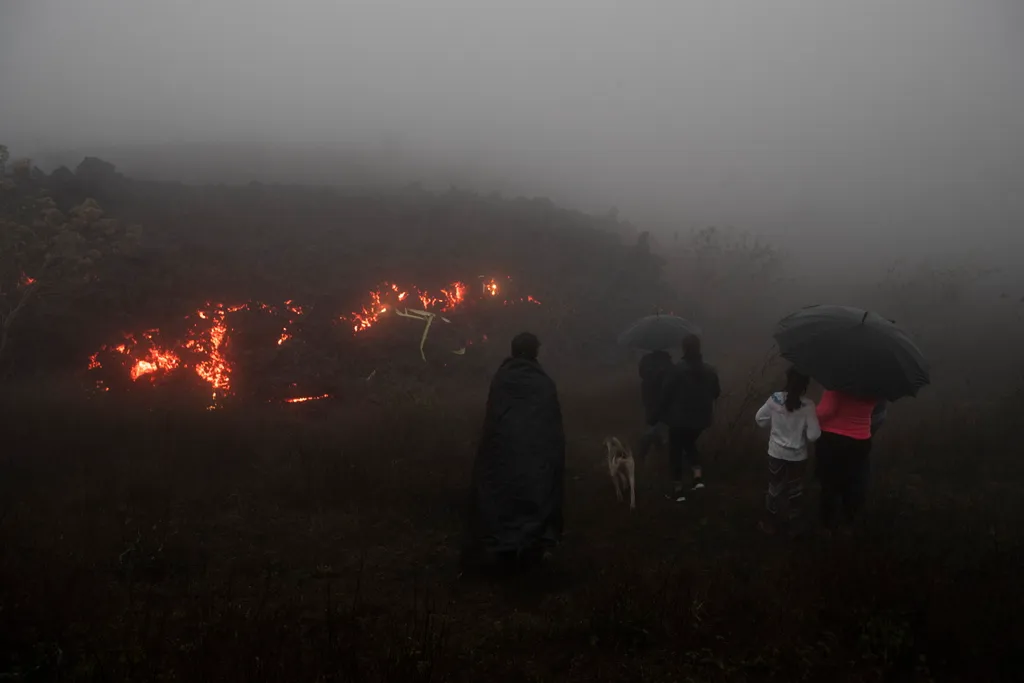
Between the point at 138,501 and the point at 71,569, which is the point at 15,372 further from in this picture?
the point at 71,569

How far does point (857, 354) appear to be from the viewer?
652 cm

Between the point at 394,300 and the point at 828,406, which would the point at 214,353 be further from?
the point at 828,406

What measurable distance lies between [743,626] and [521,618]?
Result: 1982mm

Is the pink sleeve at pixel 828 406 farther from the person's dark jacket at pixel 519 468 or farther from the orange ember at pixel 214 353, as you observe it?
the orange ember at pixel 214 353

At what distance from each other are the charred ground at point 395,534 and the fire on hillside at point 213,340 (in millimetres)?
553

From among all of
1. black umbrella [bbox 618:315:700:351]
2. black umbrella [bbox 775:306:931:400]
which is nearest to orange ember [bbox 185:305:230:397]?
black umbrella [bbox 618:315:700:351]

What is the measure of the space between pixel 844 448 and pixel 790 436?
0.58 meters

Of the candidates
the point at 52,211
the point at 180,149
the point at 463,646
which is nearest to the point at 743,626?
the point at 463,646

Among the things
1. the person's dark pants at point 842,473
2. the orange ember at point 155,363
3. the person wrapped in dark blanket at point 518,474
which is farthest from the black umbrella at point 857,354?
the orange ember at point 155,363

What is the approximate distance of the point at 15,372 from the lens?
14586 mm

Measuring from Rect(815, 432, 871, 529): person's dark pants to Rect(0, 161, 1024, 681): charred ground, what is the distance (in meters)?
0.44

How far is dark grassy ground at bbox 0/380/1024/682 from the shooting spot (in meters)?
4.74

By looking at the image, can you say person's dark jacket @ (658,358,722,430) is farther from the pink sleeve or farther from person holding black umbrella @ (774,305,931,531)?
the pink sleeve

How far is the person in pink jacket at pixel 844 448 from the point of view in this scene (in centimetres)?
681
